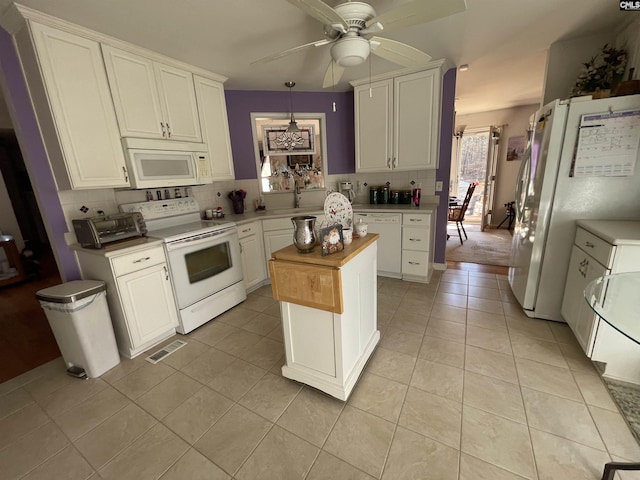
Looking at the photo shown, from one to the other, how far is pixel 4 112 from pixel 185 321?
14.1 feet

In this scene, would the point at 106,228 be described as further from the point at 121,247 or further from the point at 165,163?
the point at 165,163

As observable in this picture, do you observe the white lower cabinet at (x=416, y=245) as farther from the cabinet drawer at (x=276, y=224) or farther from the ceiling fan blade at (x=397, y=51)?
the ceiling fan blade at (x=397, y=51)

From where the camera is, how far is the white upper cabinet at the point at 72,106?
184cm

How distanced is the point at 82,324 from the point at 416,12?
114 inches

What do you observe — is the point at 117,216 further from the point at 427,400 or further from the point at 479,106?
the point at 479,106

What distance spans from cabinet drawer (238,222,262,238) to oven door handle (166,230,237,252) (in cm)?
17

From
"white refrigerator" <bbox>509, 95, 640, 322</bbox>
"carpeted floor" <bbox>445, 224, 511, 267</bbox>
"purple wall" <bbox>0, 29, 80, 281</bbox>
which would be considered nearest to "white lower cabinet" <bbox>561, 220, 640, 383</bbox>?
"white refrigerator" <bbox>509, 95, 640, 322</bbox>

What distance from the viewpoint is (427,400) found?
1640 millimetres

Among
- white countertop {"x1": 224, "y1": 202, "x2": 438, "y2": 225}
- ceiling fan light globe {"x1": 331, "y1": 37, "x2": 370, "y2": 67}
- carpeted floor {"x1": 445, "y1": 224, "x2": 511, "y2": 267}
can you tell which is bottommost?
carpeted floor {"x1": 445, "y1": 224, "x2": 511, "y2": 267}

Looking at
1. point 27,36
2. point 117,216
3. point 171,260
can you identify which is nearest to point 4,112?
point 27,36

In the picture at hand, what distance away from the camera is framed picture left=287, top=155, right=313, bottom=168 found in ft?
13.9

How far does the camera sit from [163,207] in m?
2.71

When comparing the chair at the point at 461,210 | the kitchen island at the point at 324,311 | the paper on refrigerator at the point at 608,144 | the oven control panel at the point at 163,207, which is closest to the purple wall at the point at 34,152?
the oven control panel at the point at 163,207

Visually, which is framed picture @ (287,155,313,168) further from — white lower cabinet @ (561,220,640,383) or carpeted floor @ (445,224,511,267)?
white lower cabinet @ (561,220,640,383)
